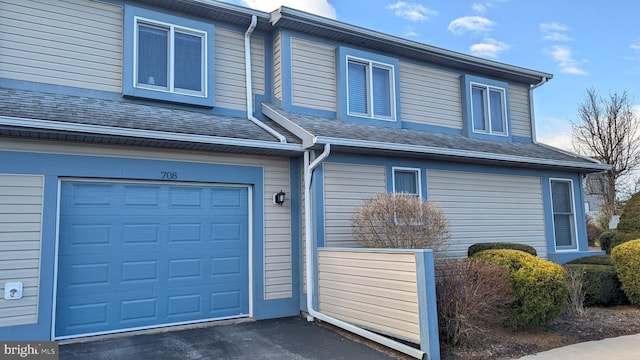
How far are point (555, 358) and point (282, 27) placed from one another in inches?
272

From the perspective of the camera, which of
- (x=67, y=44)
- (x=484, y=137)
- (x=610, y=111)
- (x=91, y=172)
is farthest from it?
(x=610, y=111)

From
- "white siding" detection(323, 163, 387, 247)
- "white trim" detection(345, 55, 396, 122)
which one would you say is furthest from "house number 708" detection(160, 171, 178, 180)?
"white trim" detection(345, 55, 396, 122)

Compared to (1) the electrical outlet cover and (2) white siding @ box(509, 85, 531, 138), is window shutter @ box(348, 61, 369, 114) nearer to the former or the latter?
(2) white siding @ box(509, 85, 531, 138)

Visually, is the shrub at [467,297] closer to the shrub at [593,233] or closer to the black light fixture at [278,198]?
the black light fixture at [278,198]

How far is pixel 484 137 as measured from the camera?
35.7ft

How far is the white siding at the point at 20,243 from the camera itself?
5621mm

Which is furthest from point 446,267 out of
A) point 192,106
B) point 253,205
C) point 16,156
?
point 16,156

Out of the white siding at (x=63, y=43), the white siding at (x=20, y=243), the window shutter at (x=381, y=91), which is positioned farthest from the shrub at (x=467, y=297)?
the white siding at (x=63, y=43)

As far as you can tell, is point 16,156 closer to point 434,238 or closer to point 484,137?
point 434,238

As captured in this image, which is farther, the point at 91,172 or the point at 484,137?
the point at 484,137

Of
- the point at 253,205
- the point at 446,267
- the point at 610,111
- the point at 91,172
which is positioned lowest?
the point at 446,267

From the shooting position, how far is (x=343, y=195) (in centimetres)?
779

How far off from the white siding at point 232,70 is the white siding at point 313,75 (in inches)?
27.4

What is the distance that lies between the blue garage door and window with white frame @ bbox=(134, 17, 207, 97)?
6.23 feet
